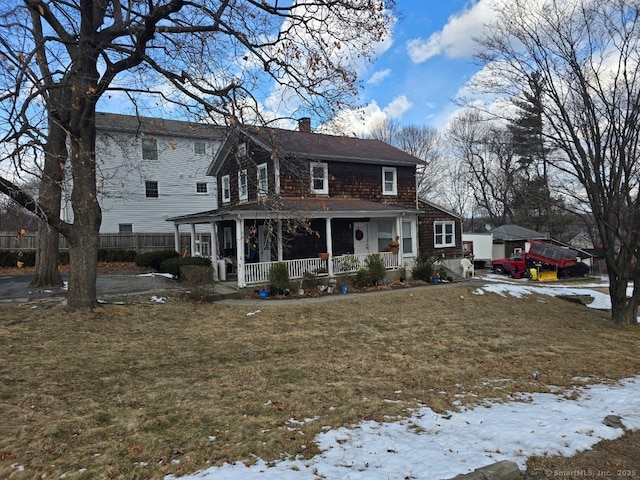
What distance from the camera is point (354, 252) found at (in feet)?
61.0

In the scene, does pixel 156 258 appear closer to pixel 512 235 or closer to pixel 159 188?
pixel 159 188

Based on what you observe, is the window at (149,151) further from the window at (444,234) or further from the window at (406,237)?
the window at (444,234)

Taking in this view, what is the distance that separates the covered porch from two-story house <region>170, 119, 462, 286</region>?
1.5 inches

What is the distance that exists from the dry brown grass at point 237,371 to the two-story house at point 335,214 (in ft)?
12.7

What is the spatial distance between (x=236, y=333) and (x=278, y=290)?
4.42 m

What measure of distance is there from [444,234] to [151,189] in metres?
19.0

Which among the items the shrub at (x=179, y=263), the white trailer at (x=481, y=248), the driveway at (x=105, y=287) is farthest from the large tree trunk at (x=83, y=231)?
the white trailer at (x=481, y=248)

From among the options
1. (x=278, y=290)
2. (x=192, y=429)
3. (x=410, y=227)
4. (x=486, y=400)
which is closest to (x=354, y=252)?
(x=410, y=227)

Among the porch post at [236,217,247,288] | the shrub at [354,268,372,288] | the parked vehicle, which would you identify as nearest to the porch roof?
the porch post at [236,217,247,288]

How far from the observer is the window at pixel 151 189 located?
1082 inches

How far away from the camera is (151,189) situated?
27.7 metres

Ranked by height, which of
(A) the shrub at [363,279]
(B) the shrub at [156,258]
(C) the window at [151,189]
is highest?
(C) the window at [151,189]

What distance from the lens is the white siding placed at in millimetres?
26328

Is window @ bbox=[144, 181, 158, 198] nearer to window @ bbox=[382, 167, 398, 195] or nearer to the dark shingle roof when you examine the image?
the dark shingle roof
